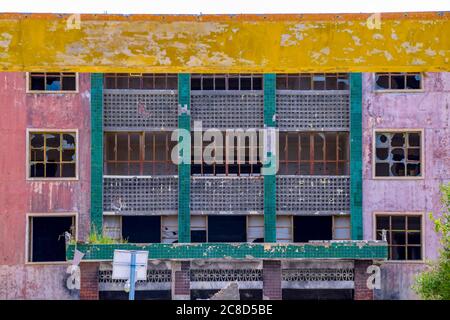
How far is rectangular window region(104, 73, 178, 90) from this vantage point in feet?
80.4

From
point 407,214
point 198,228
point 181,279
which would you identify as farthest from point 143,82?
point 407,214

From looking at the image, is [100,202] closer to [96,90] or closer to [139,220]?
[139,220]

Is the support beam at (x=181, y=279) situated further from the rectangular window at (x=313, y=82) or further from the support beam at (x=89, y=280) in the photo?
the rectangular window at (x=313, y=82)

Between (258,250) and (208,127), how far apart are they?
15.3ft

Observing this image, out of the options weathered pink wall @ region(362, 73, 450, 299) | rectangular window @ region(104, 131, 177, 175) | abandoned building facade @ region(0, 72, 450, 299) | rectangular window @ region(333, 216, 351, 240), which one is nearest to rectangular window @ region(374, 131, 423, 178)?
abandoned building facade @ region(0, 72, 450, 299)

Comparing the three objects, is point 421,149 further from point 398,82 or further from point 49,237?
point 49,237

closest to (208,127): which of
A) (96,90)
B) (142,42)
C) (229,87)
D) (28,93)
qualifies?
(229,87)

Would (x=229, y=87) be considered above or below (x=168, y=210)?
above

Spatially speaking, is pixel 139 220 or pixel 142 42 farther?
pixel 139 220

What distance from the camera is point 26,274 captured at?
23594mm

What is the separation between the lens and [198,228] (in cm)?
2458

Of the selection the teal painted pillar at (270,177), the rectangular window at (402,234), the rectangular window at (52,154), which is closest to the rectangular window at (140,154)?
the rectangular window at (52,154)

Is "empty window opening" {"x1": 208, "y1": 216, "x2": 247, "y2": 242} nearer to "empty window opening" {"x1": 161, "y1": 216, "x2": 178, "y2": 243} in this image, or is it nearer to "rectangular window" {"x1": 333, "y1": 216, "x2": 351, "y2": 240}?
"empty window opening" {"x1": 161, "y1": 216, "x2": 178, "y2": 243}
